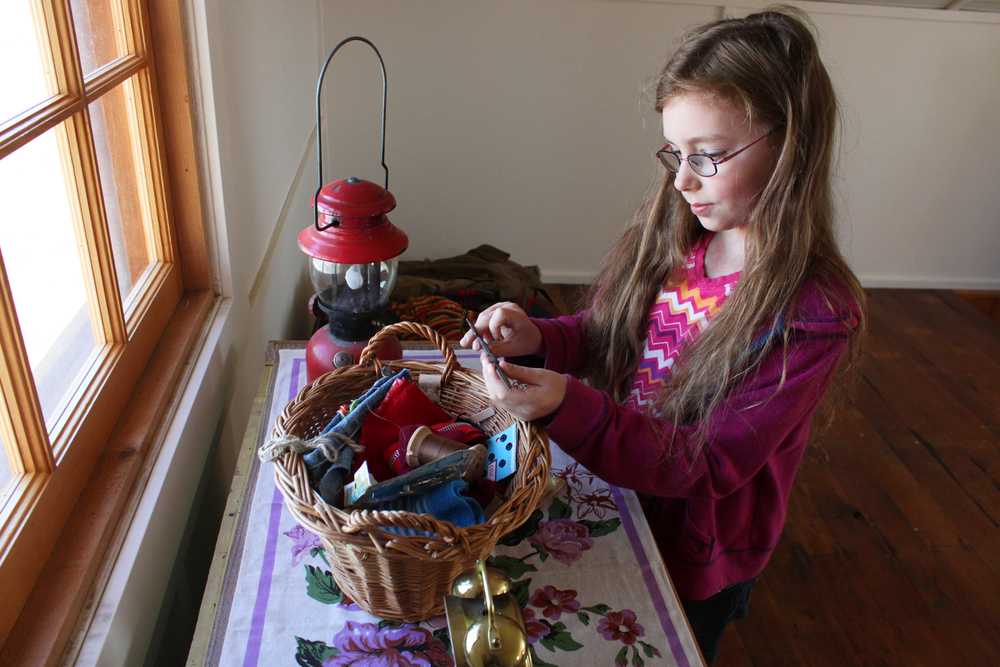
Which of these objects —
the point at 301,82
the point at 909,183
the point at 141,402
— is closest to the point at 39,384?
the point at 141,402

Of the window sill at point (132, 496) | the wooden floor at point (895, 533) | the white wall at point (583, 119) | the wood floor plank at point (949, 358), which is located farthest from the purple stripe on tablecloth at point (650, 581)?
the wood floor plank at point (949, 358)

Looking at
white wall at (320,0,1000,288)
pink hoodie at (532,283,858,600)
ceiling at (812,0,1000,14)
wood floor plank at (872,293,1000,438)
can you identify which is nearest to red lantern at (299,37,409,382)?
pink hoodie at (532,283,858,600)

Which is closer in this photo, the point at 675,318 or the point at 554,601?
the point at 554,601

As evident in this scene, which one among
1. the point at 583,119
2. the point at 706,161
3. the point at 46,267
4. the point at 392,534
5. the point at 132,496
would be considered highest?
the point at 706,161

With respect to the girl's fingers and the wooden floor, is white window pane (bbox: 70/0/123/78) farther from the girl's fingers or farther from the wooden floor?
the wooden floor

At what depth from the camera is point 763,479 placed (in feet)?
3.44

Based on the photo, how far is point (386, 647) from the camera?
791mm

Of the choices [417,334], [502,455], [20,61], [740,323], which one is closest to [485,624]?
[502,455]

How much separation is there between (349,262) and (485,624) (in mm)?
535

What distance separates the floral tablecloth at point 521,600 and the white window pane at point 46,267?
0.26m

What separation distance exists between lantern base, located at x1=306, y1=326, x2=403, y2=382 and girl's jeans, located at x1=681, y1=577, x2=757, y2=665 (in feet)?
1.83

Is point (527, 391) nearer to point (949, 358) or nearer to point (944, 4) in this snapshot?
point (949, 358)

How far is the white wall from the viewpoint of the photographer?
2.74 meters

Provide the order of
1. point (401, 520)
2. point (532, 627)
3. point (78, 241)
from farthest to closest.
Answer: point (78, 241), point (532, 627), point (401, 520)
